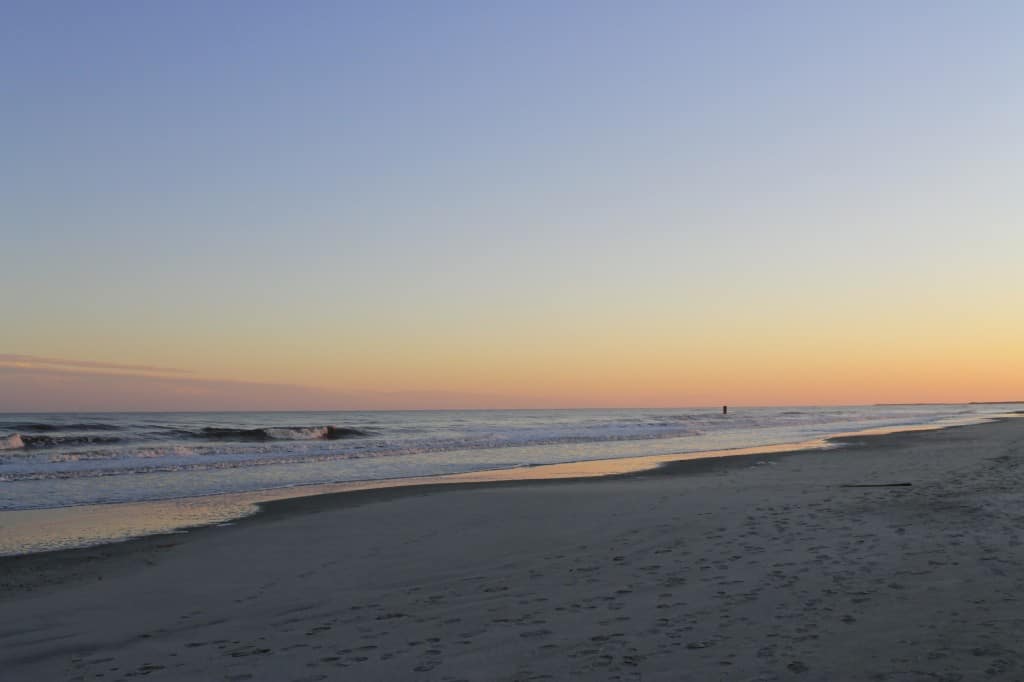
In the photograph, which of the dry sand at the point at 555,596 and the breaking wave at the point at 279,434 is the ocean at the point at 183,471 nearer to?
the dry sand at the point at 555,596

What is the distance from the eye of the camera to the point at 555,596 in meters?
7.61

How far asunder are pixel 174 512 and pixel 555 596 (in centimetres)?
1028

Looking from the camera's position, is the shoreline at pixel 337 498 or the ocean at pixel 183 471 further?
the ocean at pixel 183 471

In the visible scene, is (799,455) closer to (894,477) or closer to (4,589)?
(894,477)

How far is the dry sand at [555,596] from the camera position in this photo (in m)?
5.67

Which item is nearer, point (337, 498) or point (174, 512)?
point (174, 512)

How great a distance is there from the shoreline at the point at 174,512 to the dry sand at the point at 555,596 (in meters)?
0.73

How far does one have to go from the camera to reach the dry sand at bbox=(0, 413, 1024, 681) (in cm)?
567

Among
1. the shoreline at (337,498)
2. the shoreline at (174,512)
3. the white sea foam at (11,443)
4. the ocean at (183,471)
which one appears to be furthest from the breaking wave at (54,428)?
the shoreline at (337,498)

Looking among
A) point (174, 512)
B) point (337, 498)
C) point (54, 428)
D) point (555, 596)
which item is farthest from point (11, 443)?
point (555, 596)

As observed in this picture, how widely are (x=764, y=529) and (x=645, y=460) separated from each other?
1735 centimetres

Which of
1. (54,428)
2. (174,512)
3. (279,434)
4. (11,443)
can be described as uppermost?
(54,428)

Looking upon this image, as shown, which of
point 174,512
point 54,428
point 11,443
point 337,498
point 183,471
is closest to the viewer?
point 174,512

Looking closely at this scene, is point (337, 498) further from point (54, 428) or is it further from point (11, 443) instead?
point (54, 428)
